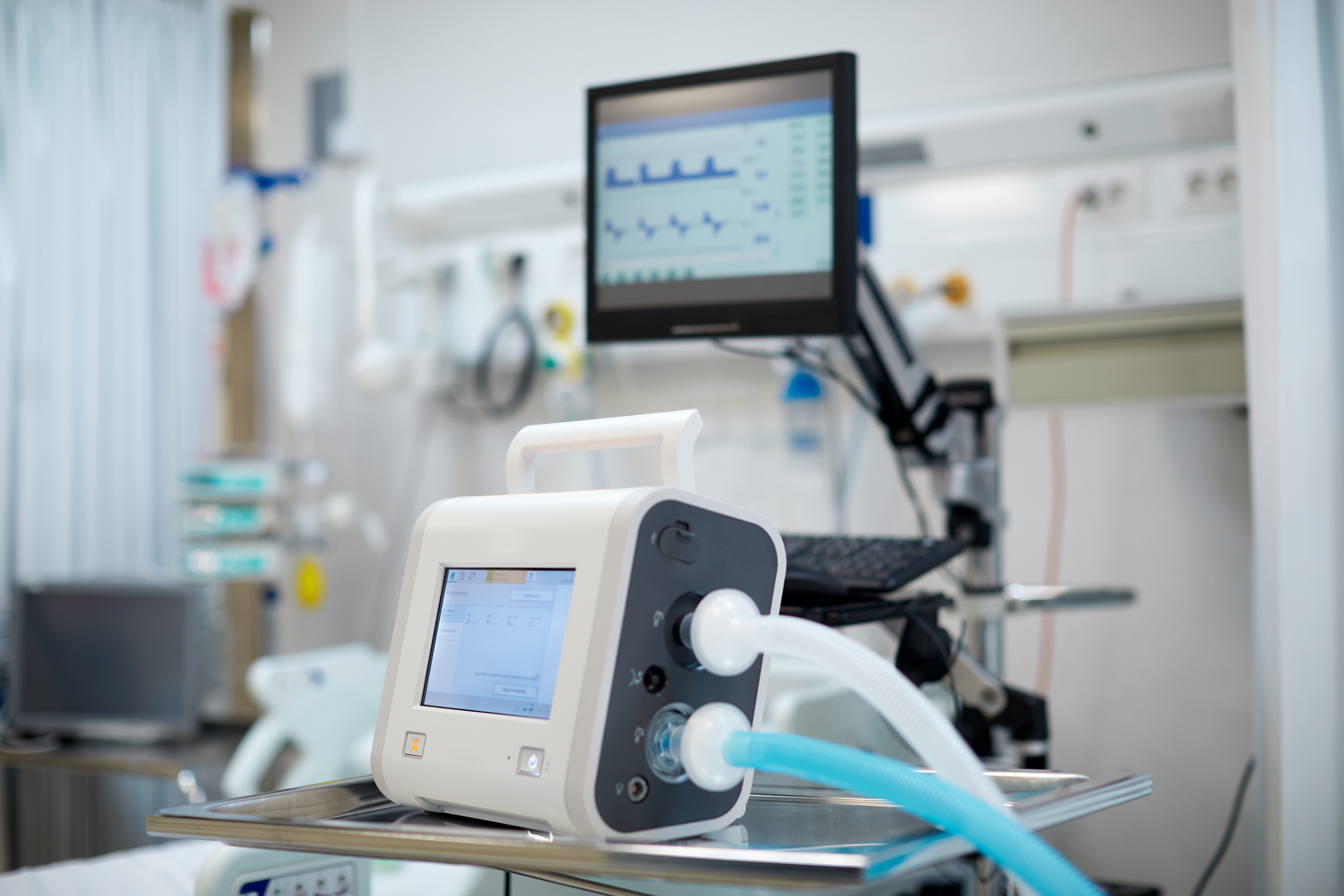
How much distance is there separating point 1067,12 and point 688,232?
1.07m

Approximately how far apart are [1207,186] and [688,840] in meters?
1.55

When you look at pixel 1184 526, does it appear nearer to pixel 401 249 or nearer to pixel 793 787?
pixel 793 787

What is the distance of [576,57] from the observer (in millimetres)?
2350

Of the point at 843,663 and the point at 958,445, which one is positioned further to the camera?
the point at 958,445

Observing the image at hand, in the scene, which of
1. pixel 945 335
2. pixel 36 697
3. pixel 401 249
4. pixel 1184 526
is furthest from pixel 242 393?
pixel 1184 526

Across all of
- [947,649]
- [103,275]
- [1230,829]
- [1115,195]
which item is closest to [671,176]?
[947,649]

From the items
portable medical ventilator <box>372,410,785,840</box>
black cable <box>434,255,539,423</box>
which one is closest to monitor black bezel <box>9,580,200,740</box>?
black cable <box>434,255,539,423</box>

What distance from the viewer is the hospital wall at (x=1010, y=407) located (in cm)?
179

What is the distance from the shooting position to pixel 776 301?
1.14m

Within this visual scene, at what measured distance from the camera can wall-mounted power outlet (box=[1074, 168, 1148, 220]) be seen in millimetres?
1819

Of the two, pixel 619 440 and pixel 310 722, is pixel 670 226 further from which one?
pixel 310 722

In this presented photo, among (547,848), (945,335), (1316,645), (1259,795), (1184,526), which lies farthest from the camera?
(945,335)

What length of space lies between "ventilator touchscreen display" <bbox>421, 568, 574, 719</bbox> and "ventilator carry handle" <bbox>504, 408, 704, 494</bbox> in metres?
0.07

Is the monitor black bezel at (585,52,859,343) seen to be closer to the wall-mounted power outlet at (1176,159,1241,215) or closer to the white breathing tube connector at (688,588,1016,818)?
the white breathing tube connector at (688,588,1016,818)
